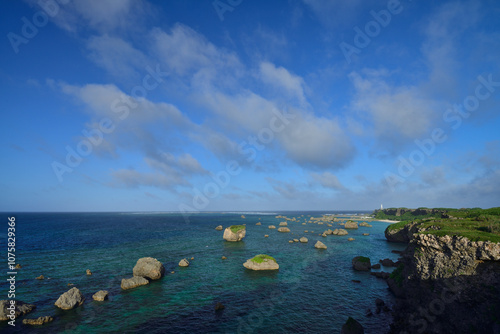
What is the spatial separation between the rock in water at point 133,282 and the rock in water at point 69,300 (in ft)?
20.5

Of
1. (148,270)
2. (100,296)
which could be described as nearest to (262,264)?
(148,270)

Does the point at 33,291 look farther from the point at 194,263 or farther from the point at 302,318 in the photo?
the point at 302,318

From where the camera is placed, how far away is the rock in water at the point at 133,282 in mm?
34359

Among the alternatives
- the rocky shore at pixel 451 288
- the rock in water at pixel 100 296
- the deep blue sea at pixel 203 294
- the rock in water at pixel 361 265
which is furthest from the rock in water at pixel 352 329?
the rock in water at pixel 100 296

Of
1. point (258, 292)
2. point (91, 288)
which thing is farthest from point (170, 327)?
point (91, 288)

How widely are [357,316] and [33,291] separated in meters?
47.4

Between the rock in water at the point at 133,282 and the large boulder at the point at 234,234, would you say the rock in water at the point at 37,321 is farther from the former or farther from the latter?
the large boulder at the point at 234,234

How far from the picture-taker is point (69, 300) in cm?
2778

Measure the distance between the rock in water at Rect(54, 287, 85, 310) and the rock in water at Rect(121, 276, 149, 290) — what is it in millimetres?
6236

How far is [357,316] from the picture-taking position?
27.3 m

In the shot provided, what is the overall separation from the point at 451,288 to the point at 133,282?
4342 cm

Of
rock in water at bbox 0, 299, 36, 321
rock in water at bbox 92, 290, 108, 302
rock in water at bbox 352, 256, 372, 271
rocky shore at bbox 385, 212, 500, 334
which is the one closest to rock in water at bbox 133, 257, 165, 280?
rock in water at bbox 92, 290, 108, 302

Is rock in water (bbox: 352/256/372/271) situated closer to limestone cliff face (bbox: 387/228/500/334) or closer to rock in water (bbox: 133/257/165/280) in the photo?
limestone cliff face (bbox: 387/228/500/334)

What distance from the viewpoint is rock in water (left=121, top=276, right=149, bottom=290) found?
3436 cm
